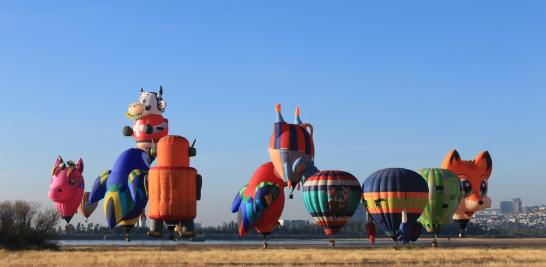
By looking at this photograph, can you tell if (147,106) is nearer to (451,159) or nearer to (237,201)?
(237,201)

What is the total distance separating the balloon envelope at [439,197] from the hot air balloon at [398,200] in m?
3.24

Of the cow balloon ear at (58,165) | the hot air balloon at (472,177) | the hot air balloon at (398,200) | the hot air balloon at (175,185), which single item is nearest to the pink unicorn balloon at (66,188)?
the cow balloon ear at (58,165)

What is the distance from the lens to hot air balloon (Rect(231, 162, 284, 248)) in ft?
191

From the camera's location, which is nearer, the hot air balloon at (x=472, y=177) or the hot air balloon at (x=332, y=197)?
the hot air balloon at (x=332, y=197)

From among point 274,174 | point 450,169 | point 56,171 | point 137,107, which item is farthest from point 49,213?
point 450,169

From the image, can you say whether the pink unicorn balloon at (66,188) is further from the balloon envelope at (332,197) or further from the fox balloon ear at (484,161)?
the fox balloon ear at (484,161)

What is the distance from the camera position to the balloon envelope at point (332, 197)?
59.0 m

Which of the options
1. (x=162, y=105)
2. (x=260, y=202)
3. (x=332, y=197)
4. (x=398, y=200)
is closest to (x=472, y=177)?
(x=398, y=200)

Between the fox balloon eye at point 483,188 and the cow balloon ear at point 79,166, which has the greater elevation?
the cow balloon ear at point 79,166

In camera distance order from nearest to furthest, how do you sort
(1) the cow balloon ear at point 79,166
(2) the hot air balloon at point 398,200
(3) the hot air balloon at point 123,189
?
(2) the hot air balloon at point 398,200, (3) the hot air balloon at point 123,189, (1) the cow balloon ear at point 79,166

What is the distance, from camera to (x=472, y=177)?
70.1 meters

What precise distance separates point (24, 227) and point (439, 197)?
32330 mm

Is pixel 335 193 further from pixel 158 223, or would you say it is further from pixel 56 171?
pixel 56 171

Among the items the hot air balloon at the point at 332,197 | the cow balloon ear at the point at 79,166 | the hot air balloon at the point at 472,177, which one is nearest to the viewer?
the hot air balloon at the point at 332,197
